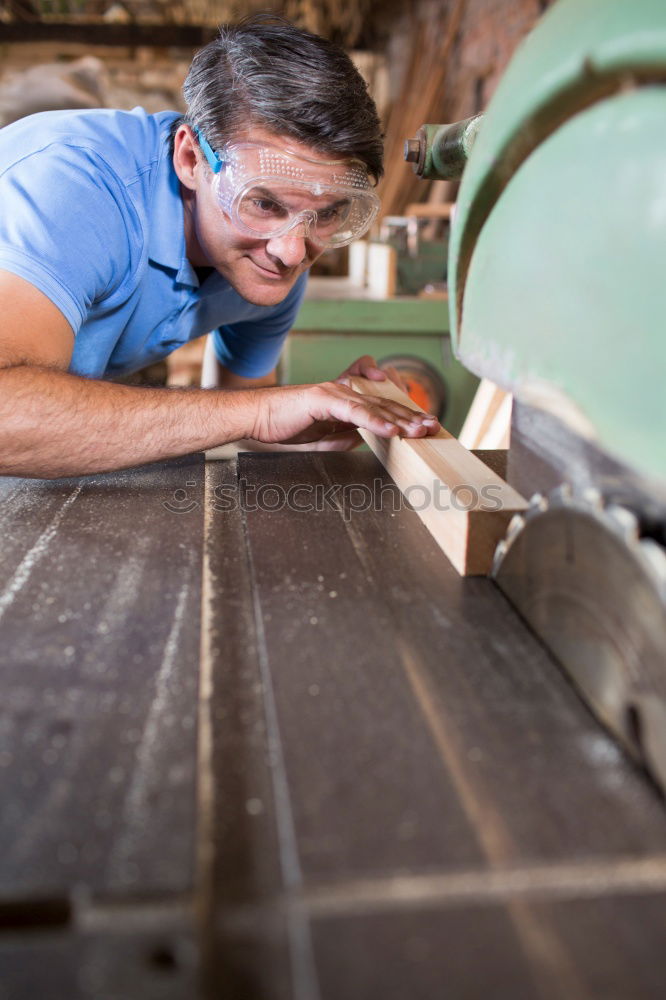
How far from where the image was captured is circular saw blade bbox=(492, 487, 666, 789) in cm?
64

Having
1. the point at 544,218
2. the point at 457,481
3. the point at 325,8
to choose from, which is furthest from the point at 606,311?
the point at 325,8

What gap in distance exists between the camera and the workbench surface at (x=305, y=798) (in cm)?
49

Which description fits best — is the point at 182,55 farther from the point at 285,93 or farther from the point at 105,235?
the point at 105,235

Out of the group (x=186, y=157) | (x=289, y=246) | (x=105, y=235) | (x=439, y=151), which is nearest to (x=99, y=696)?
(x=439, y=151)

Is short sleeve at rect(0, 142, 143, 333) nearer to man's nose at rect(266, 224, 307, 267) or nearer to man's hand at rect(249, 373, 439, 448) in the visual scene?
man's nose at rect(266, 224, 307, 267)

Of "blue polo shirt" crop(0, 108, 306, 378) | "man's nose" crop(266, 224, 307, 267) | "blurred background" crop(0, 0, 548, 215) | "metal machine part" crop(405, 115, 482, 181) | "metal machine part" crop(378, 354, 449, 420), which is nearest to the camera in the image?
"metal machine part" crop(405, 115, 482, 181)

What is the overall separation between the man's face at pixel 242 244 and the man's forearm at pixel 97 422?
1.43ft

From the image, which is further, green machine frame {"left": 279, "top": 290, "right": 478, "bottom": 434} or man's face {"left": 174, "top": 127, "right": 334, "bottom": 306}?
green machine frame {"left": 279, "top": 290, "right": 478, "bottom": 434}

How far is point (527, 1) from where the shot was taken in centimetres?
435

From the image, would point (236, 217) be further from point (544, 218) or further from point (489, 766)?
point (489, 766)

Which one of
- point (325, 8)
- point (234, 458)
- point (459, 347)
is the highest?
point (325, 8)

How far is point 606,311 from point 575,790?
1.20 ft

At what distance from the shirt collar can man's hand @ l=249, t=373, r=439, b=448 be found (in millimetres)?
517

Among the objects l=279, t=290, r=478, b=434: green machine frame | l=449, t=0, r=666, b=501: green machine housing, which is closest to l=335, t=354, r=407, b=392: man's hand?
l=449, t=0, r=666, b=501: green machine housing
